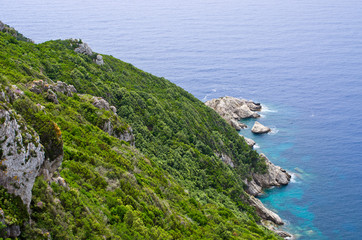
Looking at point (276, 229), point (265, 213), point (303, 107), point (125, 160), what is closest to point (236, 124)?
point (303, 107)

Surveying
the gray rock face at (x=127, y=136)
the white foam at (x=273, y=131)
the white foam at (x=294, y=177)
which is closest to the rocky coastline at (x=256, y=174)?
the white foam at (x=294, y=177)

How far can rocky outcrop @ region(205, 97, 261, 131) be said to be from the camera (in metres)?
124

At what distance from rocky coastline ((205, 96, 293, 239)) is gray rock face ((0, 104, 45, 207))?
195ft

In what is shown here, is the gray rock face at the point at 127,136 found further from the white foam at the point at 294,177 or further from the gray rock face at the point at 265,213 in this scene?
the white foam at the point at 294,177

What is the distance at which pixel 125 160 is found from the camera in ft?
129

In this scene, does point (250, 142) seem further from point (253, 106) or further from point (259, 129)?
point (253, 106)

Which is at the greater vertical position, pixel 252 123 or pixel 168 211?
pixel 252 123

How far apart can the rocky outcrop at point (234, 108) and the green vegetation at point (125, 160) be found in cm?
2555

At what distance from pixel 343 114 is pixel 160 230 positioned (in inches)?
4351

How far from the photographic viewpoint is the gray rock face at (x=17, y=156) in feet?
55.0

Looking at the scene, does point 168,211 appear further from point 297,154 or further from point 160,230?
point 297,154

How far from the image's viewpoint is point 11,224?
51.8 ft

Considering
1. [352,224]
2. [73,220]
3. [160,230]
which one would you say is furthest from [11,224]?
[352,224]

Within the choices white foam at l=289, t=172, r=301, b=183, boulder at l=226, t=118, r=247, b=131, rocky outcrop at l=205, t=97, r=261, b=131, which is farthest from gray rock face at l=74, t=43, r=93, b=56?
white foam at l=289, t=172, r=301, b=183
